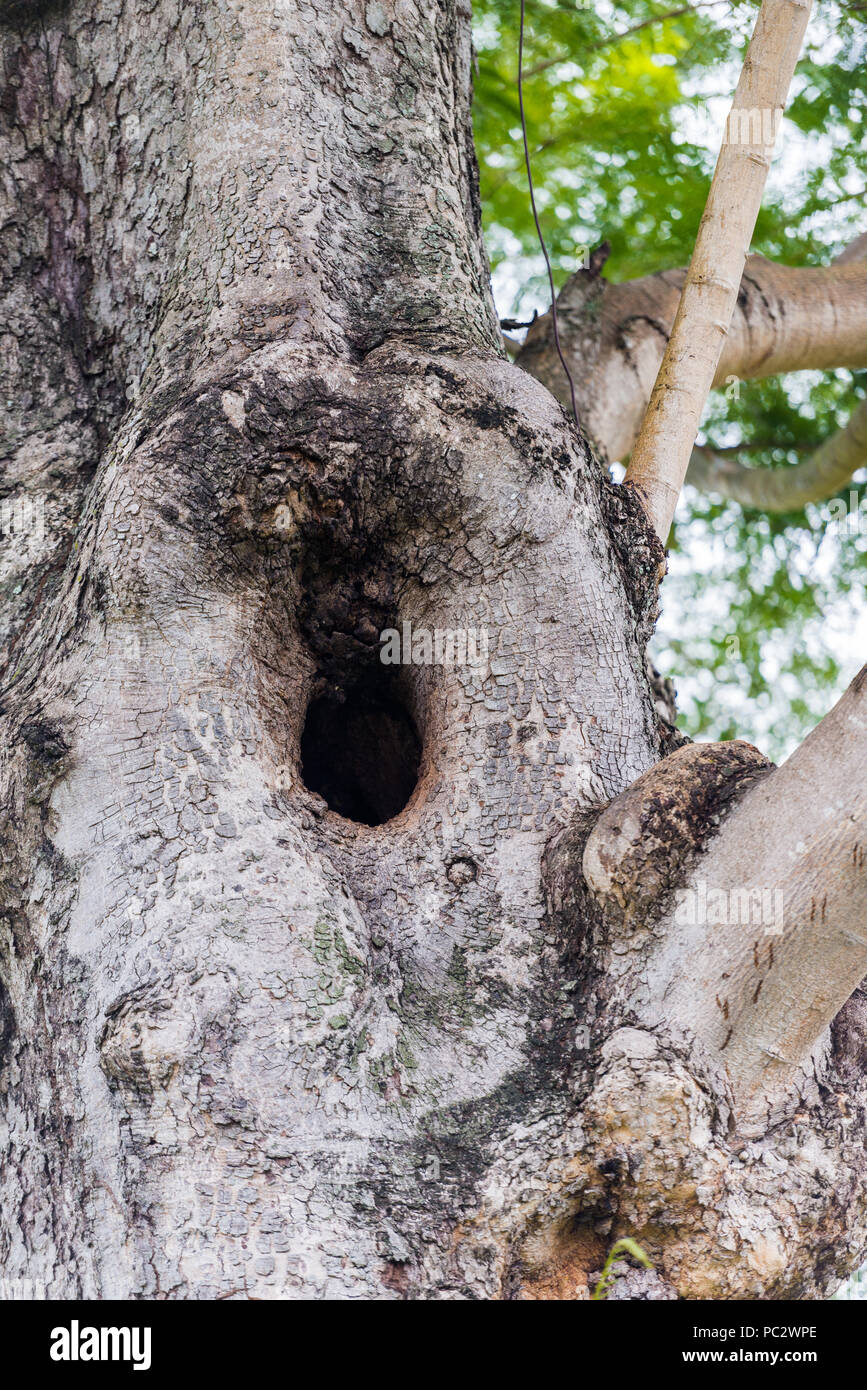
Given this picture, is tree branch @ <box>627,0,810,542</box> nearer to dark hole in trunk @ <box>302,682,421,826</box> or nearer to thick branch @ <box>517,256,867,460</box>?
dark hole in trunk @ <box>302,682,421,826</box>

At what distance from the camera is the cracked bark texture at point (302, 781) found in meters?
1.80

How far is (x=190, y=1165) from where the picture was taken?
1.74 meters

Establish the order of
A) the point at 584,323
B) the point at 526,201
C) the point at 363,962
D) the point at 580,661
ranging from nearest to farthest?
the point at 363,962, the point at 580,661, the point at 584,323, the point at 526,201

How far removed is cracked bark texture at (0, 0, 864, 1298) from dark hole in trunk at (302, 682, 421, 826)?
12cm

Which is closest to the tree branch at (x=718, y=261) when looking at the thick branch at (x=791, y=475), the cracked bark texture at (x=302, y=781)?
the cracked bark texture at (x=302, y=781)

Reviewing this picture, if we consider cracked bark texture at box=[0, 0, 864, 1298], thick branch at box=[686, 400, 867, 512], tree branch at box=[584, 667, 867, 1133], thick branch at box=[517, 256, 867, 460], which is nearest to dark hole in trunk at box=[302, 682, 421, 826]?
cracked bark texture at box=[0, 0, 864, 1298]

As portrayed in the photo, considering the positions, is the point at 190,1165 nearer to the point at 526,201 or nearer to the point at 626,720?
the point at 626,720

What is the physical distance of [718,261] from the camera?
8.84ft

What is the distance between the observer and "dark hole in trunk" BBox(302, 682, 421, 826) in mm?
2596

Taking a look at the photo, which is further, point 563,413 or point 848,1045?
point 563,413

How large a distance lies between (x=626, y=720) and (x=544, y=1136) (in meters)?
0.81

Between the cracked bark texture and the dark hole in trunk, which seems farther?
the dark hole in trunk

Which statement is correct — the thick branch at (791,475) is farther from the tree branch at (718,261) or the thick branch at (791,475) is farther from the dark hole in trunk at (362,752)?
the dark hole in trunk at (362,752)
